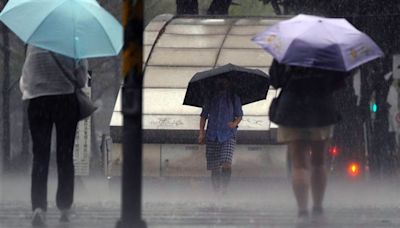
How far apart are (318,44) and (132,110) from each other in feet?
7.96

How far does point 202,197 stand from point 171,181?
12.6 ft

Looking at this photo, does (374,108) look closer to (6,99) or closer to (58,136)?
(6,99)

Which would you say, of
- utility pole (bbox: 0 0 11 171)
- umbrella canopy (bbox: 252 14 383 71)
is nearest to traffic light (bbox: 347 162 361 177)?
umbrella canopy (bbox: 252 14 383 71)

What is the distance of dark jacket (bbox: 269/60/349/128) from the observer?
9.48 m

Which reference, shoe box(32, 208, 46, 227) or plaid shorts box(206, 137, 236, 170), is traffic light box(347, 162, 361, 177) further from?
shoe box(32, 208, 46, 227)

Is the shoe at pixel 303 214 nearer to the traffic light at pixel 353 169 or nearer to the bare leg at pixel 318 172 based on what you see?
the bare leg at pixel 318 172

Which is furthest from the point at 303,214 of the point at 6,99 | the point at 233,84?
the point at 6,99

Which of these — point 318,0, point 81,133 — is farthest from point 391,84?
point 81,133

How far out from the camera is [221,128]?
592 inches

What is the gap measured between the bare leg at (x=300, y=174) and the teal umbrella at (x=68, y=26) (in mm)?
1795

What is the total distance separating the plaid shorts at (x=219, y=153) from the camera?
49.7 feet

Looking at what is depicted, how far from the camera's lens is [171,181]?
755 inches

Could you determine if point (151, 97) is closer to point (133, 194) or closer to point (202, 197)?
point (202, 197)

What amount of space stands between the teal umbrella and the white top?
0.15 metres
